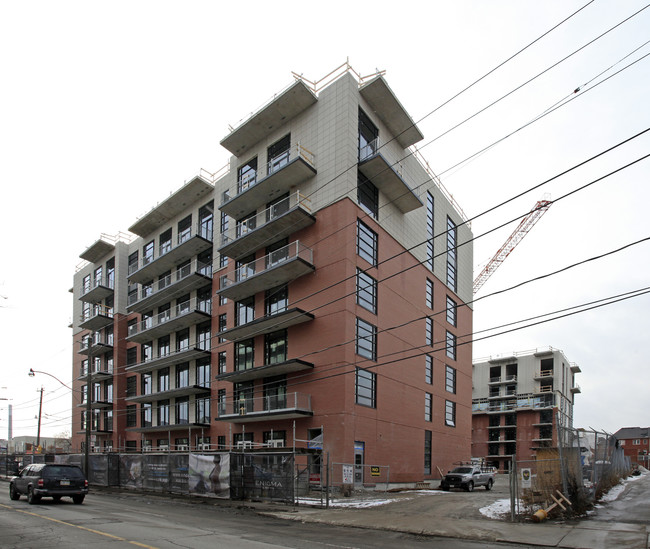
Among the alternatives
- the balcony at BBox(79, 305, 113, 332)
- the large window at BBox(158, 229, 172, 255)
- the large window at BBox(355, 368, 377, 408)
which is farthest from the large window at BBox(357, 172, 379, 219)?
the balcony at BBox(79, 305, 113, 332)

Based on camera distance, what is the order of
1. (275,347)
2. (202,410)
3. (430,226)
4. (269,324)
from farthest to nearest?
(430,226) → (202,410) → (275,347) → (269,324)

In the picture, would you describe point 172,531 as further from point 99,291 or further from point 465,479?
point 99,291

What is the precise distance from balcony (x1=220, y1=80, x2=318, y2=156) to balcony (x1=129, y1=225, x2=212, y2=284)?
7596 mm

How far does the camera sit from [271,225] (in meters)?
30.7

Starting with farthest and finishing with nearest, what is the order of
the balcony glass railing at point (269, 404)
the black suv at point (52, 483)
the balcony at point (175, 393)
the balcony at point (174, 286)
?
1. the balcony at point (174, 286)
2. the balcony at point (175, 393)
3. the balcony glass railing at point (269, 404)
4. the black suv at point (52, 483)

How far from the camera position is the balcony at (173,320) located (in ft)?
127

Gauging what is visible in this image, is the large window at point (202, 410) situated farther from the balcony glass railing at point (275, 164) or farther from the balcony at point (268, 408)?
the balcony glass railing at point (275, 164)

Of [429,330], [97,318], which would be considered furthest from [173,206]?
[429,330]

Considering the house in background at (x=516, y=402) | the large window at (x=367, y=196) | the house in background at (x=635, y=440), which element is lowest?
the house in background at (x=635, y=440)

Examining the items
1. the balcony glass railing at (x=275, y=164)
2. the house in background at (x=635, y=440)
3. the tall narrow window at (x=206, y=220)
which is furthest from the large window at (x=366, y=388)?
the house in background at (x=635, y=440)

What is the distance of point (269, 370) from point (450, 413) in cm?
1883

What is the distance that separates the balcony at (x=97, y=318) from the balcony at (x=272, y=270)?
22570mm

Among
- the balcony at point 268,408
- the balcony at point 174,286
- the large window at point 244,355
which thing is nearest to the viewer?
the balcony at point 268,408

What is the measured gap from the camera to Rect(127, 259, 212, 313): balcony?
129 feet
